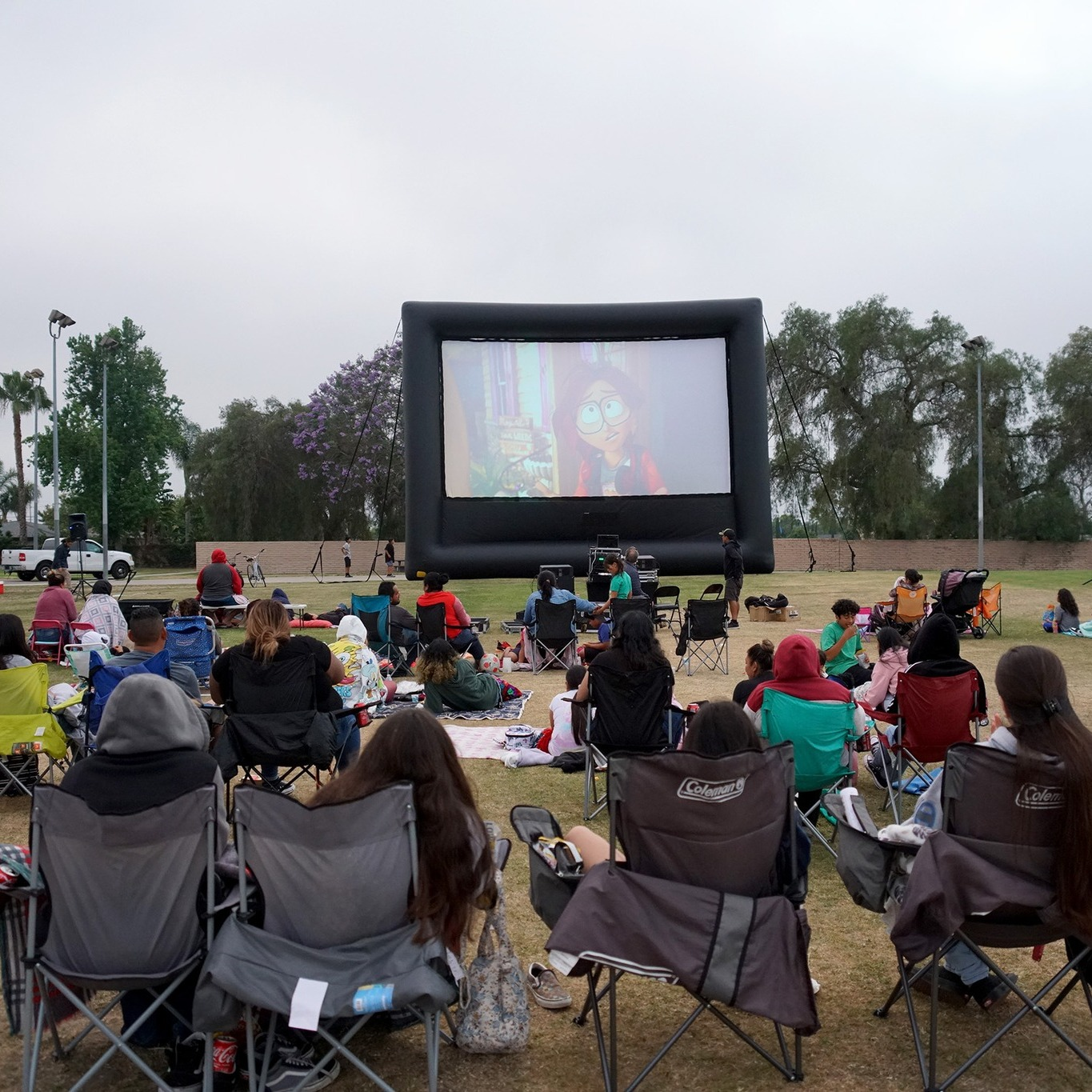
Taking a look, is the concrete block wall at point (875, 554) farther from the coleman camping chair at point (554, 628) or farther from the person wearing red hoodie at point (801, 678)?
the person wearing red hoodie at point (801, 678)

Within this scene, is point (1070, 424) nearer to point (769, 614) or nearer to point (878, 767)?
point (769, 614)

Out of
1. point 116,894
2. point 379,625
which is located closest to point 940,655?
point 116,894

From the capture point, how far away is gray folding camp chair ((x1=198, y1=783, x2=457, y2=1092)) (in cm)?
208

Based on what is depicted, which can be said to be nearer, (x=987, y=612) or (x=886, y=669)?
(x=886, y=669)

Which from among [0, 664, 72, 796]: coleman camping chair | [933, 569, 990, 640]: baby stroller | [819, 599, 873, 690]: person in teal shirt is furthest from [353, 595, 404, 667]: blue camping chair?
[933, 569, 990, 640]: baby stroller

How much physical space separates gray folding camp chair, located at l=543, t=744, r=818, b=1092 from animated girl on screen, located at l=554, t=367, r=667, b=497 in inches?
521

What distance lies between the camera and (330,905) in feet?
7.06

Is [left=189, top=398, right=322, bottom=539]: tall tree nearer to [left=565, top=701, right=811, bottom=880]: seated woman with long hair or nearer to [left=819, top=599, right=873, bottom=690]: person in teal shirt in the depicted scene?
[left=819, top=599, right=873, bottom=690]: person in teal shirt

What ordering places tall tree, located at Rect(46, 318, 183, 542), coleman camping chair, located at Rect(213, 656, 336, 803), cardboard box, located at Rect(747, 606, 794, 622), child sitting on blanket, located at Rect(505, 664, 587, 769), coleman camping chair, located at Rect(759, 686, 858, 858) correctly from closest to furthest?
coleman camping chair, located at Rect(759, 686, 858, 858) < coleman camping chair, located at Rect(213, 656, 336, 803) < child sitting on blanket, located at Rect(505, 664, 587, 769) < cardboard box, located at Rect(747, 606, 794, 622) < tall tree, located at Rect(46, 318, 183, 542)

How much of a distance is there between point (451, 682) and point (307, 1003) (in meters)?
4.88

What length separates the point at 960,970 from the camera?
8.78 feet

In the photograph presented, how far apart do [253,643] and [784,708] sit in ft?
6.76

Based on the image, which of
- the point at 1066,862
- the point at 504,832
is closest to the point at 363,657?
the point at 504,832

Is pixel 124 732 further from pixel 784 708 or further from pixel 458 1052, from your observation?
pixel 784 708
